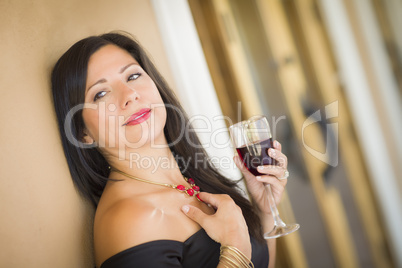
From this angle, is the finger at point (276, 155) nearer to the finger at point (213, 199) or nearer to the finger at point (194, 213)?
the finger at point (213, 199)

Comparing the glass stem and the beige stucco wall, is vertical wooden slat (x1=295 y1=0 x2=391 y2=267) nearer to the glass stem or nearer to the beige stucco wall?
the glass stem

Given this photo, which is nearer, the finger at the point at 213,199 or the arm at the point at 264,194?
the finger at the point at 213,199

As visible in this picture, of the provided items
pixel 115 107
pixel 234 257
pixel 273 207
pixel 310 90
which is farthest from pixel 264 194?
pixel 310 90

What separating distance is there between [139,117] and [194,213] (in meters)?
0.44

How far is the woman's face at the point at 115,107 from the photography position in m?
1.41

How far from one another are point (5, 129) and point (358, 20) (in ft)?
8.74

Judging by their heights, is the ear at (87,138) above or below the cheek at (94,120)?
below

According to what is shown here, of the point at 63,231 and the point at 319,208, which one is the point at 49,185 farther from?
the point at 319,208

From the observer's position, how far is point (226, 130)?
2.71 m

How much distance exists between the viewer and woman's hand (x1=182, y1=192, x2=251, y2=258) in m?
1.32

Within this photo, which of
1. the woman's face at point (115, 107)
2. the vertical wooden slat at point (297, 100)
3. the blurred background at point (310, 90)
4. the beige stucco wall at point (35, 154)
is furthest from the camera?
the vertical wooden slat at point (297, 100)

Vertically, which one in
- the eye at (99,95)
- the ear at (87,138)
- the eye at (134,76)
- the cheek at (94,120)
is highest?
the eye at (134,76)

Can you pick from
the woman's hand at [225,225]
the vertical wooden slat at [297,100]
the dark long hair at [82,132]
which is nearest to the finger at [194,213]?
the woman's hand at [225,225]

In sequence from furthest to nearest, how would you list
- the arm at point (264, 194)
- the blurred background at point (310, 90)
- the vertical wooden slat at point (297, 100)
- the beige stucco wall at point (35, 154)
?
1. the vertical wooden slat at point (297, 100)
2. the blurred background at point (310, 90)
3. the arm at point (264, 194)
4. the beige stucco wall at point (35, 154)
